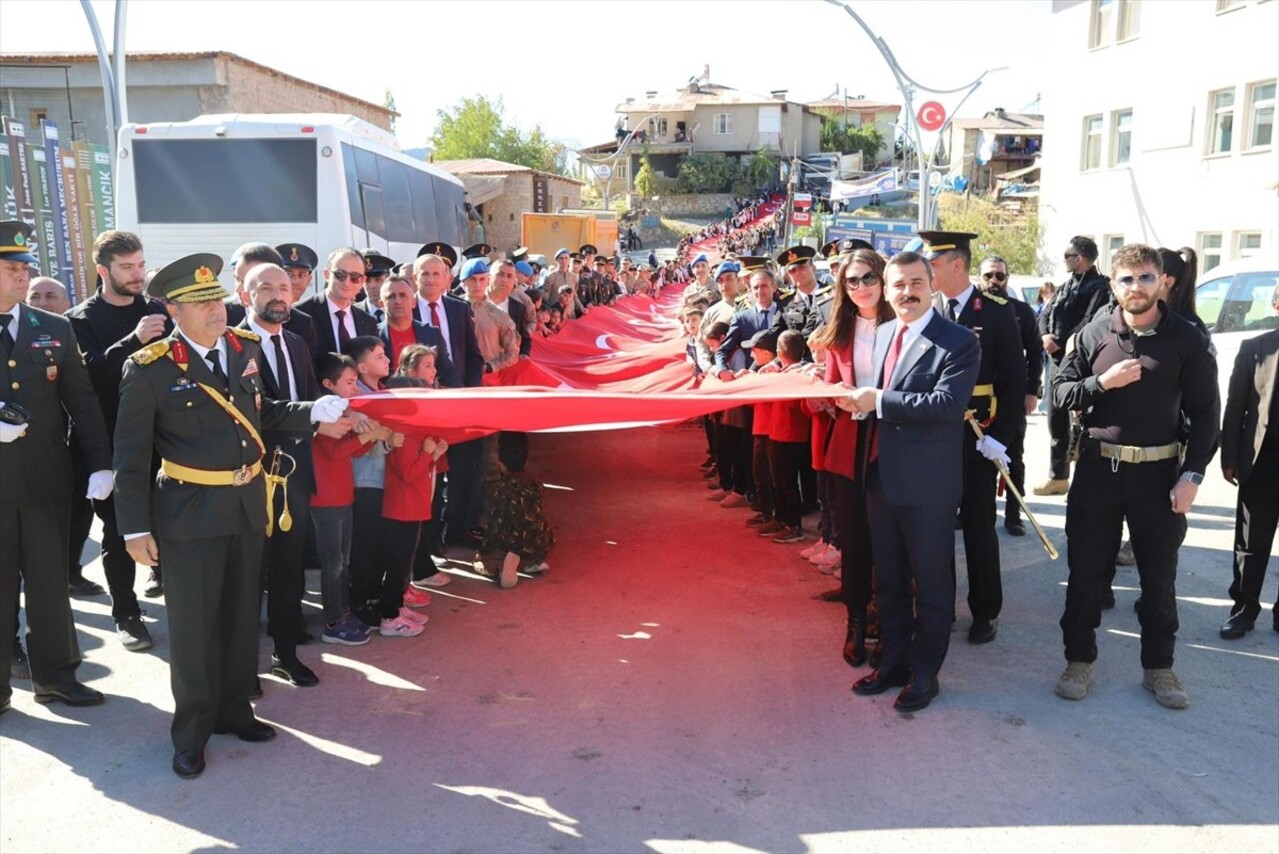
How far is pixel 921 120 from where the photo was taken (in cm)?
1988

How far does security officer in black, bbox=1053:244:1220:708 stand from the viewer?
4254mm

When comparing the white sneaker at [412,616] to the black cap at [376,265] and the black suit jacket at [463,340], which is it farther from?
the black cap at [376,265]

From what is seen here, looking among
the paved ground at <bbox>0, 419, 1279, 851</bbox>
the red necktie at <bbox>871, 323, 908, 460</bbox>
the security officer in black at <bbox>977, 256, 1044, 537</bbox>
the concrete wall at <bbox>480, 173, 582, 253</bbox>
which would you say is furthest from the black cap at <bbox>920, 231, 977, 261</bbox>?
the concrete wall at <bbox>480, 173, 582, 253</bbox>

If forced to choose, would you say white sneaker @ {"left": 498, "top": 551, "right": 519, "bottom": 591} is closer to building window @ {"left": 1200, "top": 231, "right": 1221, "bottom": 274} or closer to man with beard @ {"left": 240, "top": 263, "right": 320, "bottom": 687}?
man with beard @ {"left": 240, "top": 263, "right": 320, "bottom": 687}

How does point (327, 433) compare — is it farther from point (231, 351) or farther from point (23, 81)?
point (23, 81)

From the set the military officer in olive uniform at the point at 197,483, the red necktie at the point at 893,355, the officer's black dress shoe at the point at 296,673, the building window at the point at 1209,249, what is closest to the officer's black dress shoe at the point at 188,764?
the military officer in olive uniform at the point at 197,483

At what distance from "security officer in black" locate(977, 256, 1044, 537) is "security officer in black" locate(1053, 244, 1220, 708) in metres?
0.67

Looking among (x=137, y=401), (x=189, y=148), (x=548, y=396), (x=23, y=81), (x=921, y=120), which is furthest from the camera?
(x=23, y=81)

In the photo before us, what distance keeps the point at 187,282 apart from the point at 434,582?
2866 mm

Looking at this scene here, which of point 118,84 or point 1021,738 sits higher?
point 118,84

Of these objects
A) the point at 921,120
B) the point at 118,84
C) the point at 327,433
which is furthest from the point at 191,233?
the point at 921,120

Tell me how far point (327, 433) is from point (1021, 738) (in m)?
3.26

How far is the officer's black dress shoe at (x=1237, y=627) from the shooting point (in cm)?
516

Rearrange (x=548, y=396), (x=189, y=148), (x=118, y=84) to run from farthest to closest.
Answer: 1. (x=118, y=84)
2. (x=189, y=148)
3. (x=548, y=396)
